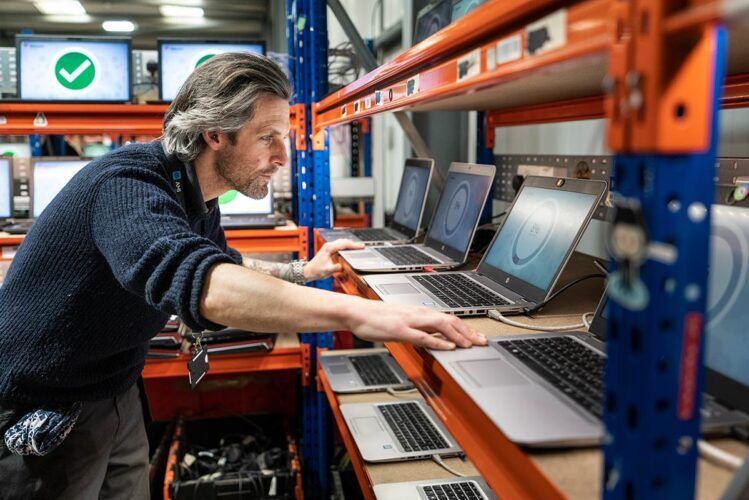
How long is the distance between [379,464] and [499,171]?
3.89 feet

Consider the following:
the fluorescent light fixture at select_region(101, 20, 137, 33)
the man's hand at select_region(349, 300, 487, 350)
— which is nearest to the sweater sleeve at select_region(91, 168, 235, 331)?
the man's hand at select_region(349, 300, 487, 350)

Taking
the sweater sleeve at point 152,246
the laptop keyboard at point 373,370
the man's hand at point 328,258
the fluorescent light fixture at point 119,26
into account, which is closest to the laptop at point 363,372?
the laptop keyboard at point 373,370

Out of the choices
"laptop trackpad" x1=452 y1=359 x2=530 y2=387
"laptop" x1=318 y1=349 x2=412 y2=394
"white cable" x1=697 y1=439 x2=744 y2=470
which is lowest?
"laptop" x1=318 y1=349 x2=412 y2=394

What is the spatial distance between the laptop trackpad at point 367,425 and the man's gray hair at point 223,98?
2.85ft

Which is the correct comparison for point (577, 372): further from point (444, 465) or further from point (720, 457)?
point (444, 465)

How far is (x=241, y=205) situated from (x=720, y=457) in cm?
251

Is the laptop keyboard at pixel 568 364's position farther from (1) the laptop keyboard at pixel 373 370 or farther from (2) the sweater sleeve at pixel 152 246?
(1) the laptop keyboard at pixel 373 370

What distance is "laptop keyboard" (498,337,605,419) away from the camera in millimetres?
770

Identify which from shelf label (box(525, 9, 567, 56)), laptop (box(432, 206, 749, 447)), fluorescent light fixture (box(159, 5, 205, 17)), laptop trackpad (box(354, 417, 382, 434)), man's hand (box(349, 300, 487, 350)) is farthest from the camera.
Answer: fluorescent light fixture (box(159, 5, 205, 17))

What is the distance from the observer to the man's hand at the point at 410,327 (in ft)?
3.15

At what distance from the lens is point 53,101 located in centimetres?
263

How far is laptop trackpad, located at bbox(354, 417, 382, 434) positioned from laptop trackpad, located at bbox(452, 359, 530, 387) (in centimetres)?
93

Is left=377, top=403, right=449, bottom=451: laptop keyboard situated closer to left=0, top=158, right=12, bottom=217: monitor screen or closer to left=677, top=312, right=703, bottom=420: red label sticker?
left=677, top=312, right=703, bottom=420: red label sticker

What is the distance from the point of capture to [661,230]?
19.0 inches
